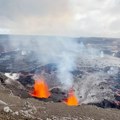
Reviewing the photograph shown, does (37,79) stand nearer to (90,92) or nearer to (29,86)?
(29,86)

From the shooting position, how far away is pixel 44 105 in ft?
149

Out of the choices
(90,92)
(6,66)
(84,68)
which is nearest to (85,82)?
(90,92)

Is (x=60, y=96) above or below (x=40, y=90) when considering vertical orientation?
above

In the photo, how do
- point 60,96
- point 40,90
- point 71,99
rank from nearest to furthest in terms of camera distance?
point 60,96 → point 71,99 → point 40,90

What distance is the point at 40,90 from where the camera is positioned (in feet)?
276

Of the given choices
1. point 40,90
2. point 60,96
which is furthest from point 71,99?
point 40,90

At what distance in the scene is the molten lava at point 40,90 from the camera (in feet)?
260

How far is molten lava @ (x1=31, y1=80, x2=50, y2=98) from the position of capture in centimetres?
7931

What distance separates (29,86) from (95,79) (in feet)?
73.8

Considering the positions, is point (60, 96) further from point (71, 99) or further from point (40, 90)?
point (40, 90)

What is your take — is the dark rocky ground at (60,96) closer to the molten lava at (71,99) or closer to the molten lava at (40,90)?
the molten lava at (71,99)

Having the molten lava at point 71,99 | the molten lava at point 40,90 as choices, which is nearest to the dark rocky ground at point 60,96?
the molten lava at point 71,99

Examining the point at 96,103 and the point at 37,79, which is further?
the point at 37,79

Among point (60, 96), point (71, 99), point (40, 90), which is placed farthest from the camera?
point (40, 90)
